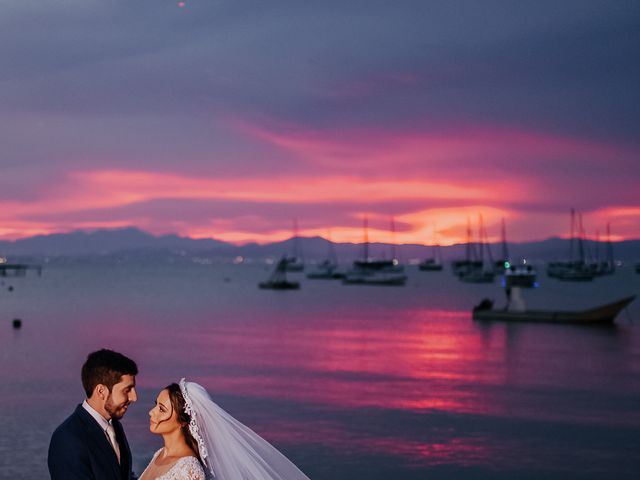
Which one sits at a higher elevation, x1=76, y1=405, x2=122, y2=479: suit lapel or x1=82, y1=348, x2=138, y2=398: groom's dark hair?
x1=82, y1=348, x2=138, y2=398: groom's dark hair

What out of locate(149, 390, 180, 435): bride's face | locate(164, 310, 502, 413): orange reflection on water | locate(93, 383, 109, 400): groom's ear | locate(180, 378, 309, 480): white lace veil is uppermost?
locate(93, 383, 109, 400): groom's ear

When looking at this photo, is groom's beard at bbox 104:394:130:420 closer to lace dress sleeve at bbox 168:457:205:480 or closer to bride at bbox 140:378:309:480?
bride at bbox 140:378:309:480

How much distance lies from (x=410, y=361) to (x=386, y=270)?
481 feet

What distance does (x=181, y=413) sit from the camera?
16.1 ft

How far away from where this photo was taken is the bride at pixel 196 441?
4832 mm

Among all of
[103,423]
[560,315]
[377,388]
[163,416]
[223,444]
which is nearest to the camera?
[103,423]

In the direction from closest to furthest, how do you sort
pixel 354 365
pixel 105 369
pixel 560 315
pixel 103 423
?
1. pixel 105 369
2. pixel 103 423
3. pixel 354 365
4. pixel 560 315

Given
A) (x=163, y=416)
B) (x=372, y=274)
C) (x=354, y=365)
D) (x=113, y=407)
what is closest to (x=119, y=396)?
(x=113, y=407)

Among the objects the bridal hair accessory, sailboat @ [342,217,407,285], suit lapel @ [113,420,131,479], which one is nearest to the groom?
suit lapel @ [113,420,131,479]

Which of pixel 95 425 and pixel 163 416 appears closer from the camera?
pixel 95 425

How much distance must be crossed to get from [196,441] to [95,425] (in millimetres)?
631

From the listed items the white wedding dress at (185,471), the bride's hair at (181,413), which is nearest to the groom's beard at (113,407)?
the bride's hair at (181,413)

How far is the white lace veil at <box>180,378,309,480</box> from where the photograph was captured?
503 centimetres

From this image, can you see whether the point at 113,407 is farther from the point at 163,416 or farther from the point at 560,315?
the point at 560,315
